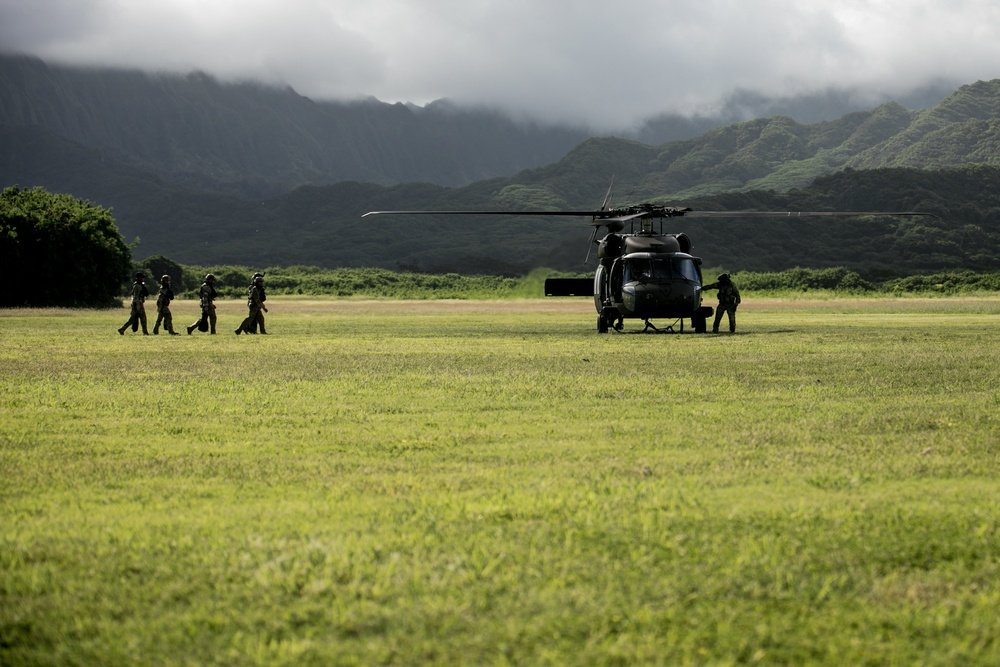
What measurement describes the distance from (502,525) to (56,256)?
6465 centimetres

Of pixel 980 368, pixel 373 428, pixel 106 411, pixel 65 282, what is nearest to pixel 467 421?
pixel 373 428

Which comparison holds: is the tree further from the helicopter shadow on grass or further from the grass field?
the grass field

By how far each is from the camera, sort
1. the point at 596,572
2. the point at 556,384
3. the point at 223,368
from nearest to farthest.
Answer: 1. the point at 596,572
2. the point at 556,384
3. the point at 223,368

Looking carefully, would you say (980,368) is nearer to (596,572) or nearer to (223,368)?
(223,368)

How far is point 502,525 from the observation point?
24.1 feet

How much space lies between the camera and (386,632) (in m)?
5.38

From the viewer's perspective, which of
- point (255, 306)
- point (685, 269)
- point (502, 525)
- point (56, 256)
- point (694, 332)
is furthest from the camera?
point (56, 256)

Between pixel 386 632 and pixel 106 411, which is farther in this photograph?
pixel 106 411

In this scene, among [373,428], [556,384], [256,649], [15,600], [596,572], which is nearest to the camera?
[256,649]

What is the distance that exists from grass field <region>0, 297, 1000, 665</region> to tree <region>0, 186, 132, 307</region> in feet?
174

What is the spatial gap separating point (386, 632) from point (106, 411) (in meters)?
9.42

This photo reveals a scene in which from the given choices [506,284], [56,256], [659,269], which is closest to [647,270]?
[659,269]

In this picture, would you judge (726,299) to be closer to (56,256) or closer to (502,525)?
(502,525)

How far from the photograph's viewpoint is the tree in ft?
215
